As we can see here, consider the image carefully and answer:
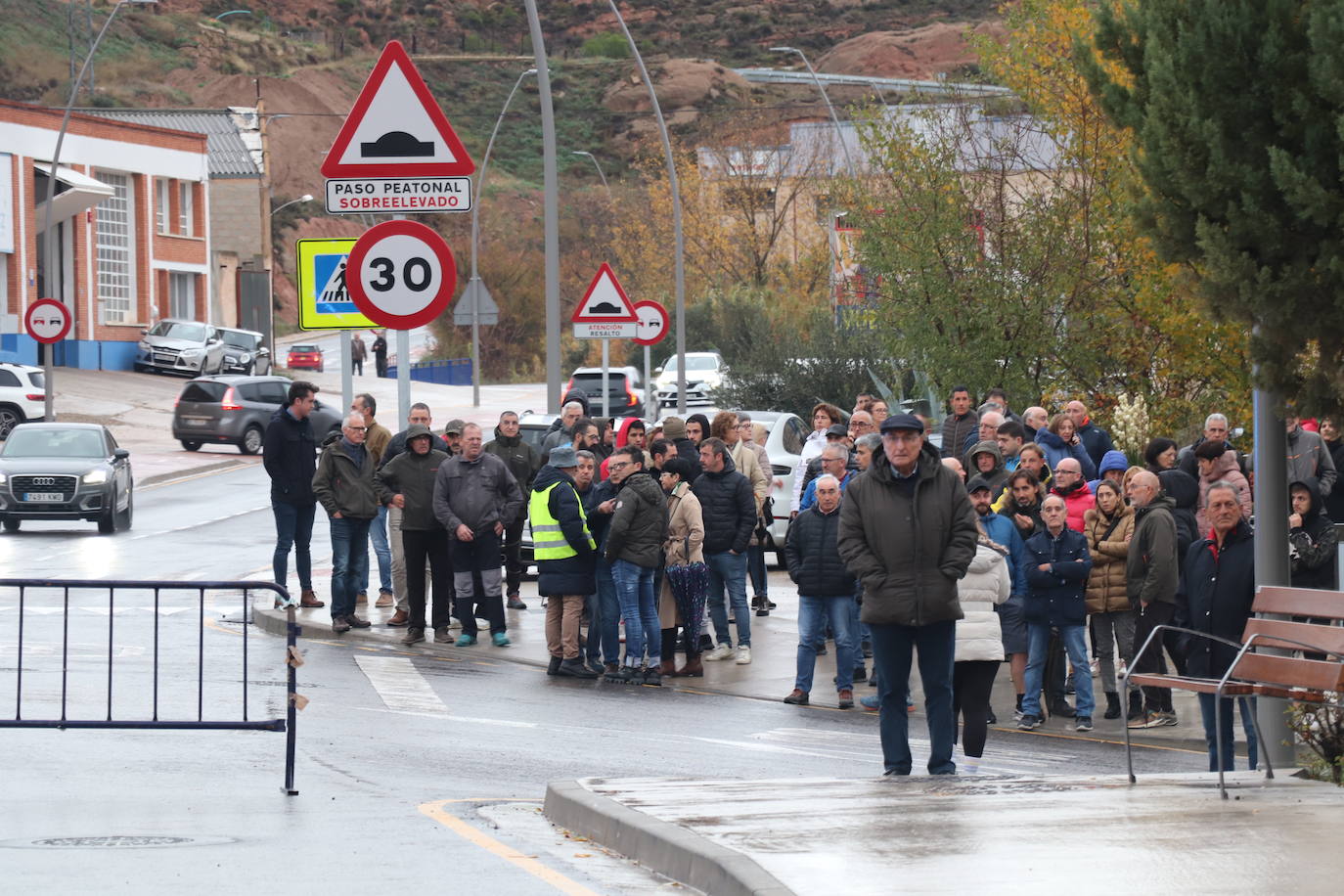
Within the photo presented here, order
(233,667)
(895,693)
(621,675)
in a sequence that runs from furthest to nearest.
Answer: (621,675) < (233,667) < (895,693)

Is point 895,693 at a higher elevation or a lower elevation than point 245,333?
lower

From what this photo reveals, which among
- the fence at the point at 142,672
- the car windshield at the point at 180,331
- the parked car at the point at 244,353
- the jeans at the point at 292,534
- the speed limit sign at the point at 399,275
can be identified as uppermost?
the car windshield at the point at 180,331

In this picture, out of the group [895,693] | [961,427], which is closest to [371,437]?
[961,427]

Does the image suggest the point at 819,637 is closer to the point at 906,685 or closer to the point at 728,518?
the point at 728,518

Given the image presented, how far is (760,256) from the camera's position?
61281mm

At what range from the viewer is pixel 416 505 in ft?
55.4

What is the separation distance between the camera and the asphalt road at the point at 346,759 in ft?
26.1

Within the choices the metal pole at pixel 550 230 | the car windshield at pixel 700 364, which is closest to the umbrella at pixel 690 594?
the metal pole at pixel 550 230

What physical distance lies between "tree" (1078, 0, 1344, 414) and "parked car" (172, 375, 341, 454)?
3538 centimetres

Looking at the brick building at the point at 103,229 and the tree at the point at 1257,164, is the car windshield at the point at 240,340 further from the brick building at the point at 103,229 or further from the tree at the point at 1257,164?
the tree at the point at 1257,164

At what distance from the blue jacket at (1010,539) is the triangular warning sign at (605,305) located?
28.5 ft

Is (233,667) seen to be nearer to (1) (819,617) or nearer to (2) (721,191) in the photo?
(1) (819,617)

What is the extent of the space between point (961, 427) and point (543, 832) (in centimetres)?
1089

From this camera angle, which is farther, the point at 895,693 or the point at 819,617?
the point at 819,617
